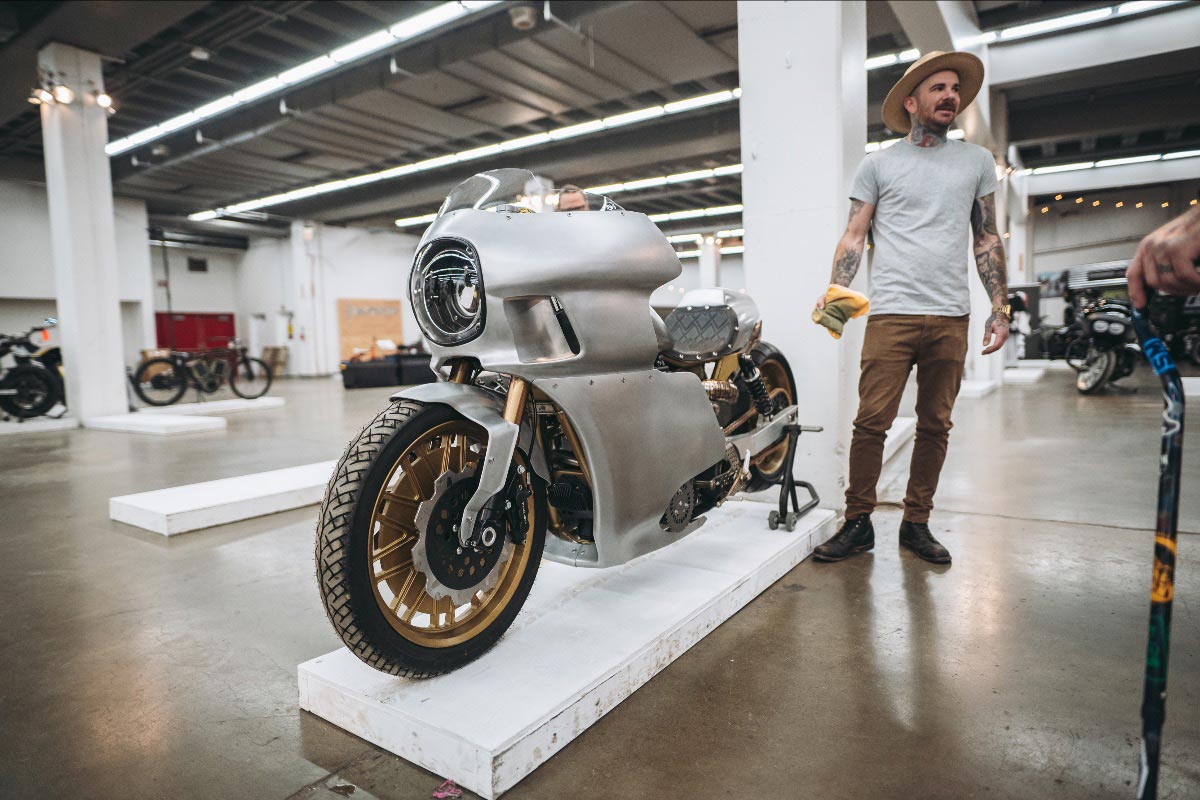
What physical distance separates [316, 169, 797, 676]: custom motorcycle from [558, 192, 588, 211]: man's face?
89 mm

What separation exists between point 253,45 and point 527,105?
11.2 ft

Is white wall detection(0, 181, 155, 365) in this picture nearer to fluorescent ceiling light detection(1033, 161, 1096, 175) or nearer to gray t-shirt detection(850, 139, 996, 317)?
gray t-shirt detection(850, 139, 996, 317)

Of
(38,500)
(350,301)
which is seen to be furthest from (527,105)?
(350,301)

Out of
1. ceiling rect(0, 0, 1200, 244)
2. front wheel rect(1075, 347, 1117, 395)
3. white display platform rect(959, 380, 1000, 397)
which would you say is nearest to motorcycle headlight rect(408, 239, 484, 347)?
ceiling rect(0, 0, 1200, 244)

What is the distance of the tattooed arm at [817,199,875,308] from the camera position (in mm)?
2395

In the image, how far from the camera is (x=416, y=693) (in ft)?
4.65

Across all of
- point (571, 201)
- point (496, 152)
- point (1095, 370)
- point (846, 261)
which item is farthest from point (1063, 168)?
point (571, 201)

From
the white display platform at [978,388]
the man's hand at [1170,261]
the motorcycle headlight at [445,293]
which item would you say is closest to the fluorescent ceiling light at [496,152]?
the white display platform at [978,388]

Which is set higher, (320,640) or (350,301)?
(350,301)

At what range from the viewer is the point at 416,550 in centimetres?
142

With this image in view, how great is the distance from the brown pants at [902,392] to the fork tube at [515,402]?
4.61ft

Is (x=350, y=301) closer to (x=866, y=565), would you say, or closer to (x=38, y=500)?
(x=38, y=500)

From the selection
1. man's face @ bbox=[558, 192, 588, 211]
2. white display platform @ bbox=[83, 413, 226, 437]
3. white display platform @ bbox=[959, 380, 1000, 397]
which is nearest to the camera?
man's face @ bbox=[558, 192, 588, 211]

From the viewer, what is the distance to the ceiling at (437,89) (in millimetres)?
7035
